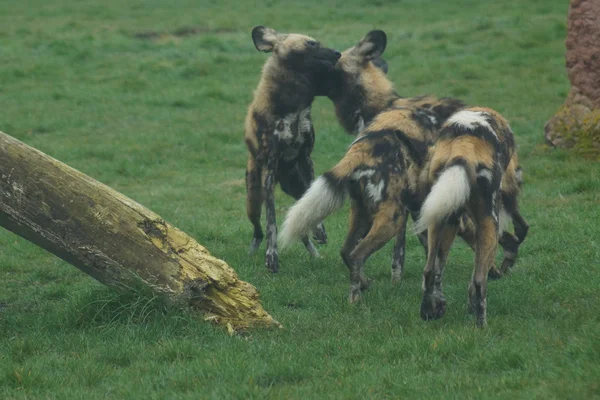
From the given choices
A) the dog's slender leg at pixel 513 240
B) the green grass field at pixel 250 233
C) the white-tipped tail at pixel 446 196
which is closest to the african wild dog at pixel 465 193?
the white-tipped tail at pixel 446 196

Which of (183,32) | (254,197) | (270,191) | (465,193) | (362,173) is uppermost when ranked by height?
(465,193)

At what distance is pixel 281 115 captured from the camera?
7230 mm

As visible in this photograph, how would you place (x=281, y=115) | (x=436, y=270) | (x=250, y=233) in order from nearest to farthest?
1. (x=436, y=270)
2. (x=281, y=115)
3. (x=250, y=233)

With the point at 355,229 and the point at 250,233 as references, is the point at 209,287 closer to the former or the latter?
the point at 355,229

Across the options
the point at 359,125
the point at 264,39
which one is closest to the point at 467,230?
the point at 359,125

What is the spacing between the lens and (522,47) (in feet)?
48.9

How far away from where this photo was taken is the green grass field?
4.39 metres

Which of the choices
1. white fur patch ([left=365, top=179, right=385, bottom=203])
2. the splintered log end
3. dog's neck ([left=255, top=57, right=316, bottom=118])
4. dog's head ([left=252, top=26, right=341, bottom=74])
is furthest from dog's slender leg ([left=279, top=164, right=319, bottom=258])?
the splintered log end

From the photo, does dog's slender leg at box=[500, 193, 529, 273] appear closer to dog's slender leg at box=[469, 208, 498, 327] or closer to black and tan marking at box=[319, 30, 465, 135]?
dog's slender leg at box=[469, 208, 498, 327]

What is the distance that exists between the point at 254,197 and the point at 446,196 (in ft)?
9.95

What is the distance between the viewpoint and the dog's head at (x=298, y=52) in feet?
23.9

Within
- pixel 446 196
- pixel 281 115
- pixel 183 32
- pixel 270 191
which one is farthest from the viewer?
pixel 183 32

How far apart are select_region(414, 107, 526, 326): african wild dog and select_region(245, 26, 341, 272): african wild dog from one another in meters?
1.86

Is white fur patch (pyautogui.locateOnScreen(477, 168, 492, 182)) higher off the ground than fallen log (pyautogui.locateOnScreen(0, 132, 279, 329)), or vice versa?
white fur patch (pyautogui.locateOnScreen(477, 168, 492, 182))
